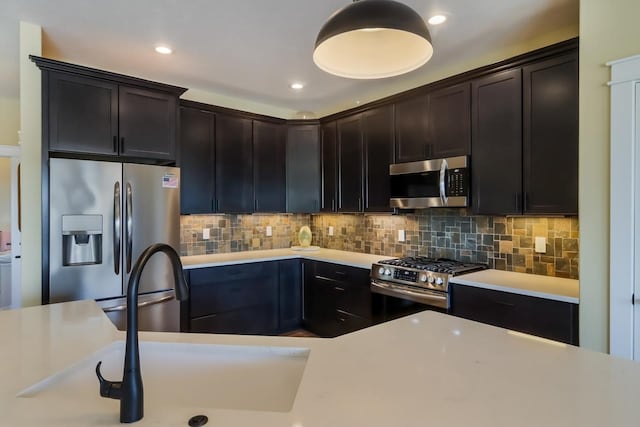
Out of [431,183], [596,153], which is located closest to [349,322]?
[431,183]

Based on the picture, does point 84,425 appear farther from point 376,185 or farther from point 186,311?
point 376,185

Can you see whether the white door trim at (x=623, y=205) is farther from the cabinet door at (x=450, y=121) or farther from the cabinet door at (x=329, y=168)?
the cabinet door at (x=329, y=168)

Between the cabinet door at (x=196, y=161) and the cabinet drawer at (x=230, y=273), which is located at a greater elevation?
the cabinet door at (x=196, y=161)

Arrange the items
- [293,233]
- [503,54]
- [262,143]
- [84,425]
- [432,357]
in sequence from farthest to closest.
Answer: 1. [293,233]
2. [262,143]
3. [503,54]
4. [432,357]
5. [84,425]

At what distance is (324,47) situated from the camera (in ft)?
4.84

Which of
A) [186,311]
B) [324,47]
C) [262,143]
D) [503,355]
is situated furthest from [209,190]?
[503,355]

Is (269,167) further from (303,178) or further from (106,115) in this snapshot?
(106,115)

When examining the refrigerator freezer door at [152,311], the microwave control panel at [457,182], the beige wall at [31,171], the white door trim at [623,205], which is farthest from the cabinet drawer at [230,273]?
the white door trim at [623,205]

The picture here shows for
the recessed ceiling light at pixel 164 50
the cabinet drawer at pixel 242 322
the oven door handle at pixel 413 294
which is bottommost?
the cabinet drawer at pixel 242 322

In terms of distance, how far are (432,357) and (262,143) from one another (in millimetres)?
3304

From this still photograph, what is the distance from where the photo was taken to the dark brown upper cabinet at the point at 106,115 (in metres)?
2.57

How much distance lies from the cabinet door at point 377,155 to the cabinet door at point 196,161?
155 cm

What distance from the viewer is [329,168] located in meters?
4.12

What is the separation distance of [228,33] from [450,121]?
181 centimetres
